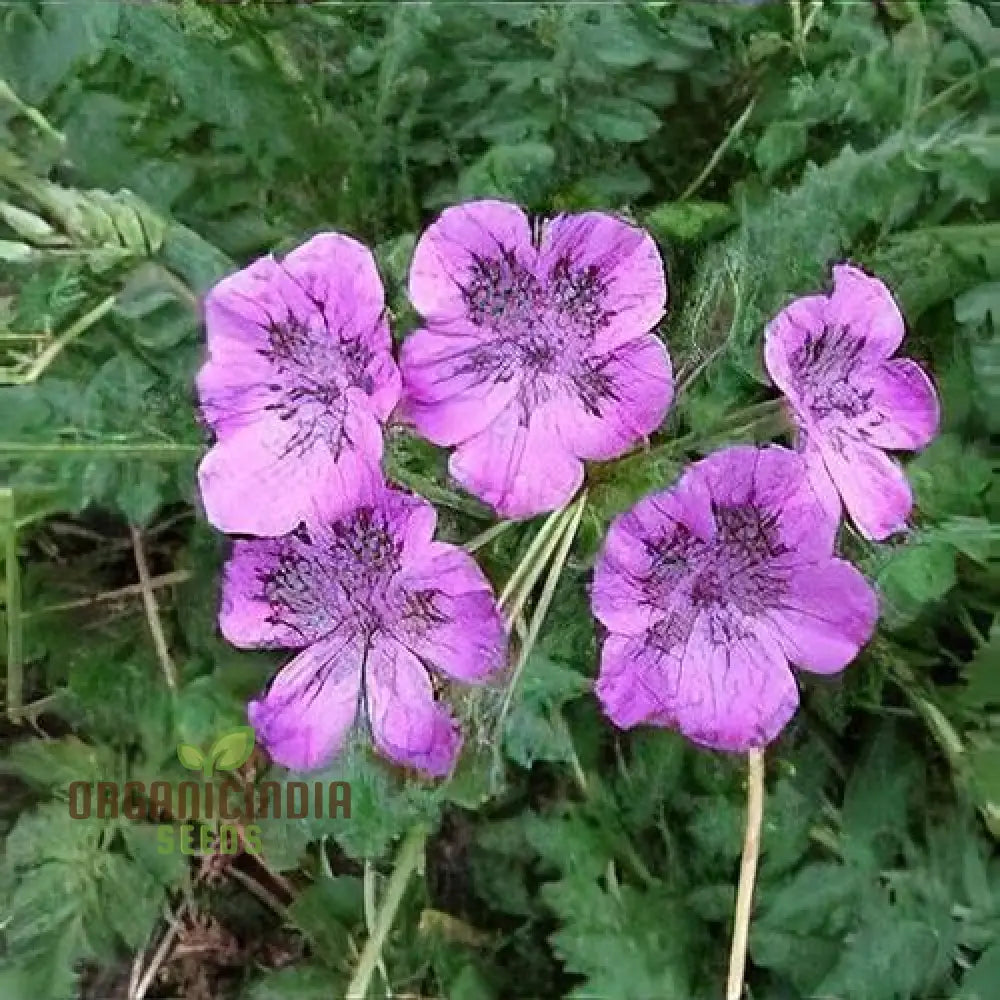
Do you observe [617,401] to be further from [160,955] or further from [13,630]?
[160,955]

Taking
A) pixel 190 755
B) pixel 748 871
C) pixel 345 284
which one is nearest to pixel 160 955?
pixel 190 755

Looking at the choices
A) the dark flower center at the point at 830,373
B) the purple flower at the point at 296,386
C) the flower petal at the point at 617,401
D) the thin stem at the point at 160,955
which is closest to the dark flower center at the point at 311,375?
the purple flower at the point at 296,386

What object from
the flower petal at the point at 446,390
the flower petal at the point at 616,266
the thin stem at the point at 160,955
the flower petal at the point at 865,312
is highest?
the flower petal at the point at 616,266

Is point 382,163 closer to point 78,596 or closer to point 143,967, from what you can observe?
point 78,596

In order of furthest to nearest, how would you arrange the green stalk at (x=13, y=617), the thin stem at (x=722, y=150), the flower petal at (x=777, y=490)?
1. the thin stem at (x=722, y=150)
2. the green stalk at (x=13, y=617)
3. the flower petal at (x=777, y=490)

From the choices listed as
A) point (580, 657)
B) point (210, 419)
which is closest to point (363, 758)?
point (580, 657)

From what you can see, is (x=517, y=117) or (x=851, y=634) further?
(x=517, y=117)

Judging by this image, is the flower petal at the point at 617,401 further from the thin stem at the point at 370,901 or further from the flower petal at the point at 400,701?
the thin stem at the point at 370,901
